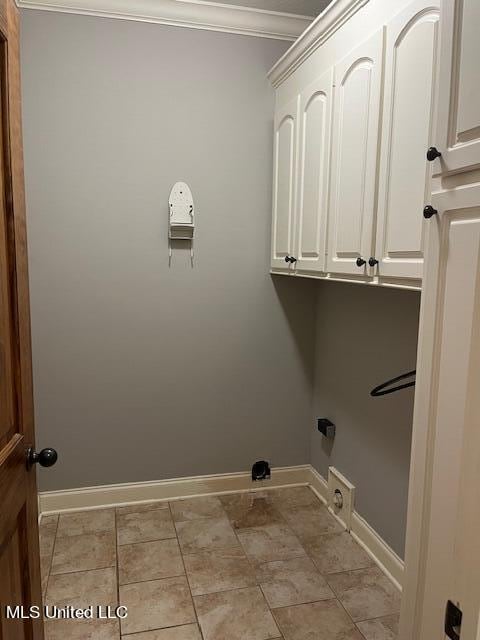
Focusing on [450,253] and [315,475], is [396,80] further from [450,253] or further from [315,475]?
[315,475]

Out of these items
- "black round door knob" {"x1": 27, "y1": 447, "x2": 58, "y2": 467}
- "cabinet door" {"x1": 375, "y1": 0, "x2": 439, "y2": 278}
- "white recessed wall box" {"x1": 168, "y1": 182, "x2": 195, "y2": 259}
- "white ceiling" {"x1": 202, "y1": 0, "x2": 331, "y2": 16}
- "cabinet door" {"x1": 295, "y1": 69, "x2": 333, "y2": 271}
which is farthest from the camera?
"white recessed wall box" {"x1": 168, "y1": 182, "x2": 195, "y2": 259}

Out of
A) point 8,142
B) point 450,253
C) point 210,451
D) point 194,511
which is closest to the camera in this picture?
point 450,253

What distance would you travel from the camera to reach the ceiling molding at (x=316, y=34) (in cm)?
175

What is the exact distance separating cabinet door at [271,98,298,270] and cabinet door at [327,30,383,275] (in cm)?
47

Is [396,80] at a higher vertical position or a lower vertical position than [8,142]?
higher

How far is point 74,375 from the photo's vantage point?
262 centimetres

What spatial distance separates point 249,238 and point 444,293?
6.61 ft

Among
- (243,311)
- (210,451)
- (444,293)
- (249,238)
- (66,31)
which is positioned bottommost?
(210,451)

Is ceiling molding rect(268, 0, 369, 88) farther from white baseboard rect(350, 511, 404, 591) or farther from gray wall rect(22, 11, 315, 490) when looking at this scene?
white baseboard rect(350, 511, 404, 591)

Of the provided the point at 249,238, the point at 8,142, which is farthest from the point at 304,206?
the point at 8,142

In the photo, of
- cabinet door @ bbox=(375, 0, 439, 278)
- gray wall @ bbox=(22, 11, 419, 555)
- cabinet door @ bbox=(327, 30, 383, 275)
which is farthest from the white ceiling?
cabinet door @ bbox=(375, 0, 439, 278)

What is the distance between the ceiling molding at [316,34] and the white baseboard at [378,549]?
2288 mm

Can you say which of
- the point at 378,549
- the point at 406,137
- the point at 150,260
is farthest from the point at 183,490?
the point at 406,137

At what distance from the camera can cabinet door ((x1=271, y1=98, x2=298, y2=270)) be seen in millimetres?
2361
